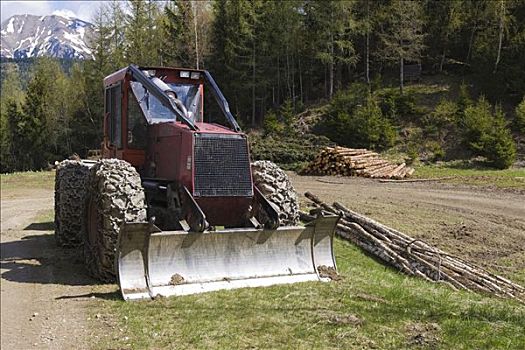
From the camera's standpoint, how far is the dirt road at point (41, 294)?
5.55m

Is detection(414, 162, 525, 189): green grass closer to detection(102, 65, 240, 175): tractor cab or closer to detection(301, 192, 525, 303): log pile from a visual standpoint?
detection(301, 192, 525, 303): log pile

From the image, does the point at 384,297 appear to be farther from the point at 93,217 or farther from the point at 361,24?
the point at 361,24

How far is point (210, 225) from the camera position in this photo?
7.39 meters

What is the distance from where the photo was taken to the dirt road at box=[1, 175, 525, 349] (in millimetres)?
5957

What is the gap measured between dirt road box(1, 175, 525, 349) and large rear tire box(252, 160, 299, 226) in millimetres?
2389

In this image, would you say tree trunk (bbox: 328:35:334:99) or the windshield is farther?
tree trunk (bbox: 328:35:334:99)

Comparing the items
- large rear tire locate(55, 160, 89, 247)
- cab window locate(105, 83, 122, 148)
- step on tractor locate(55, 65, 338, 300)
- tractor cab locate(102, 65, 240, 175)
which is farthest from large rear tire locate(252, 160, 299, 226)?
large rear tire locate(55, 160, 89, 247)

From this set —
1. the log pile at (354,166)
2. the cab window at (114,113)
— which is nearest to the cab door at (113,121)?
the cab window at (114,113)

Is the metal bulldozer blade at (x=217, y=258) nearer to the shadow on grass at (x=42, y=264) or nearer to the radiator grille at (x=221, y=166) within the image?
the radiator grille at (x=221, y=166)

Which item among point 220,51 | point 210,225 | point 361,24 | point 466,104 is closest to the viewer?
point 210,225

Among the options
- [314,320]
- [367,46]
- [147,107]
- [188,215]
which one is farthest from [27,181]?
[367,46]

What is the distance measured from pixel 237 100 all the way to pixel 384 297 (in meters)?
37.6

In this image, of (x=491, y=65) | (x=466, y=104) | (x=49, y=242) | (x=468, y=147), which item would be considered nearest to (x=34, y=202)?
(x=49, y=242)

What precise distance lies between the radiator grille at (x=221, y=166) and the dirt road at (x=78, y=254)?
1675mm
